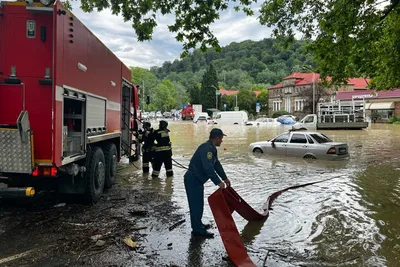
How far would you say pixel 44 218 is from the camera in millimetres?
5902

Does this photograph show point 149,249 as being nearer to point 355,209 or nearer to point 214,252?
point 214,252

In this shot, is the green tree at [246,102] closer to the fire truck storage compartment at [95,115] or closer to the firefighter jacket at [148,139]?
the firefighter jacket at [148,139]

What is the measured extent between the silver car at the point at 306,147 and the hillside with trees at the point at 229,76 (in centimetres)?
5233

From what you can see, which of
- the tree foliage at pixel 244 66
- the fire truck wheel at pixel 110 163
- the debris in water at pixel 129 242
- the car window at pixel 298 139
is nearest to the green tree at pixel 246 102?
the tree foliage at pixel 244 66

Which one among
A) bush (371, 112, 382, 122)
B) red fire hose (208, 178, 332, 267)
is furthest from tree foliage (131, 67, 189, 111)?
red fire hose (208, 178, 332, 267)

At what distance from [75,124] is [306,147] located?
10.2m

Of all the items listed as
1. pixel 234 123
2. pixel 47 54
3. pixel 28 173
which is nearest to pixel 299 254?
pixel 28 173

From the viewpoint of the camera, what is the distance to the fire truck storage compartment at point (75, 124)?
227 inches

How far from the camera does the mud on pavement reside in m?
4.37

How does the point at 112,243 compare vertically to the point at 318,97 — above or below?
below

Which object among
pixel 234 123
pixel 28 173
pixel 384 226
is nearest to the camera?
pixel 28 173

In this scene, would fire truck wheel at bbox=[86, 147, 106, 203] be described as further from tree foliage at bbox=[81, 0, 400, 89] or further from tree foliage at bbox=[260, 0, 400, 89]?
tree foliage at bbox=[260, 0, 400, 89]

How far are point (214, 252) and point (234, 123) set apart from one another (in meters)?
49.9

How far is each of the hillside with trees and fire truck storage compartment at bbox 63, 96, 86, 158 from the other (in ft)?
204
